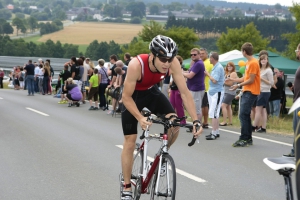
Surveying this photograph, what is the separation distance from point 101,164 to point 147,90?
364 cm

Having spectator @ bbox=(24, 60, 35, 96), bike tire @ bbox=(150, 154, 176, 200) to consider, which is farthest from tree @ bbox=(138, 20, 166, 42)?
bike tire @ bbox=(150, 154, 176, 200)

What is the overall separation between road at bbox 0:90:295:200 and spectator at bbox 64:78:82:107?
6.02m

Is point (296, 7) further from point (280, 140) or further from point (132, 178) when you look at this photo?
point (132, 178)

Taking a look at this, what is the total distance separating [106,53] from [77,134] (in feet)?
339

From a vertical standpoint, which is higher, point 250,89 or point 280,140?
point 250,89

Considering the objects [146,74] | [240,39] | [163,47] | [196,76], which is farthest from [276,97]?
[240,39]

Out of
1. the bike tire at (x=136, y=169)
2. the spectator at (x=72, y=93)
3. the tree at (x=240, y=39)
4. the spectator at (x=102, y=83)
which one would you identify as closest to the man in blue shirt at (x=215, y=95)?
the bike tire at (x=136, y=169)

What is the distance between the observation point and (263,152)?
11328 mm

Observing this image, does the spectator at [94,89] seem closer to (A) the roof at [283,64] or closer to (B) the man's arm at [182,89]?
(A) the roof at [283,64]

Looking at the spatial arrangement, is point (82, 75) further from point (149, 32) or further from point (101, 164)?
point (149, 32)

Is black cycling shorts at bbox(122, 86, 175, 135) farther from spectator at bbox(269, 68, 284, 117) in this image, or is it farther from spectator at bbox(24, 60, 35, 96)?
spectator at bbox(24, 60, 35, 96)

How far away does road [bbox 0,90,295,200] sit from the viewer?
8.06 m

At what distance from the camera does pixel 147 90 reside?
6684mm

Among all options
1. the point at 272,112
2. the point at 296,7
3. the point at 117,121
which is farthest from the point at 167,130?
the point at 296,7
